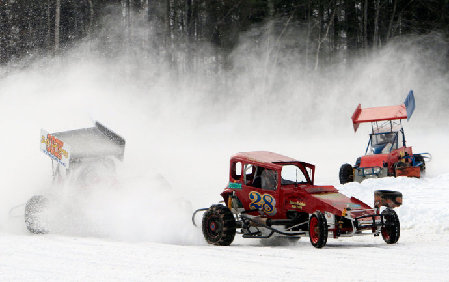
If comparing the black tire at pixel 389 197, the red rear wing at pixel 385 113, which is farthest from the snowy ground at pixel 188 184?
the red rear wing at pixel 385 113

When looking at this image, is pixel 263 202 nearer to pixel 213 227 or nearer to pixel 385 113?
pixel 213 227

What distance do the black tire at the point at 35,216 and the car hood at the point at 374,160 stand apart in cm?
1078

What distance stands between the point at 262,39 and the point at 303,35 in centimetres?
379

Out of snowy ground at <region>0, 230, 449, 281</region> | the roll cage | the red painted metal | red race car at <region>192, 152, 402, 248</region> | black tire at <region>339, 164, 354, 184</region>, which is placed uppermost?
the red painted metal

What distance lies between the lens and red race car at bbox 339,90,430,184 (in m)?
17.8

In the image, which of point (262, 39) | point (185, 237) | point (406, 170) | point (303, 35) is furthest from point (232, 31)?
point (185, 237)

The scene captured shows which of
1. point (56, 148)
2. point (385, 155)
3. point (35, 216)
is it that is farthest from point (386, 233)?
point (385, 155)

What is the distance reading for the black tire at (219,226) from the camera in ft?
31.2

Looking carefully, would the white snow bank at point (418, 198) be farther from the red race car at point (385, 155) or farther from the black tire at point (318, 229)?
the black tire at point (318, 229)

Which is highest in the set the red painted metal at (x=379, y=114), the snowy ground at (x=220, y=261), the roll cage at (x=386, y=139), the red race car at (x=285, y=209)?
the red painted metal at (x=379, y=114)

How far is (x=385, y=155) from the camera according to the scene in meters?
18.2

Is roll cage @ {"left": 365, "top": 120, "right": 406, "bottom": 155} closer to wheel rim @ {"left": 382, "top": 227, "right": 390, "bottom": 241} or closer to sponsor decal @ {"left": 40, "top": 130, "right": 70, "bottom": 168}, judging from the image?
wheel rim @ {"left": 382, "top": 227, "right": 390, "bottom": 241}

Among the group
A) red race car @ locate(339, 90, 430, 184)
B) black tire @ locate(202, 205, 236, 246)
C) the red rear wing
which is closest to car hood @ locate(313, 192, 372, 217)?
black tire @ locate(202, 205, 236, 246)

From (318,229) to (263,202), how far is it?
1.49 meters
